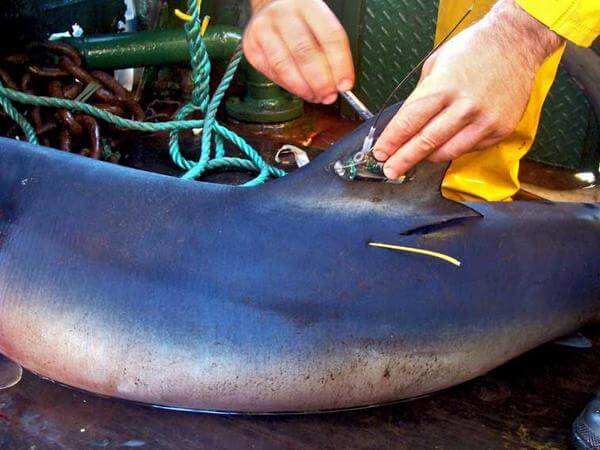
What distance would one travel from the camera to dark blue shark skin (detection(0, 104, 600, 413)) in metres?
1.21

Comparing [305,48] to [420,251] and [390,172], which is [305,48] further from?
[420,251]

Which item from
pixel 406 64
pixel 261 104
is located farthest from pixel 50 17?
pixel 406 64

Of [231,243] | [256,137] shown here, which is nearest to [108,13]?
[256,137]

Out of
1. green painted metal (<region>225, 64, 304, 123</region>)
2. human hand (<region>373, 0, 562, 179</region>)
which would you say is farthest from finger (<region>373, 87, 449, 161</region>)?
green painted metal (<region>225, 64, 304, 123</region>)

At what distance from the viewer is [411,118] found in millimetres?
1133

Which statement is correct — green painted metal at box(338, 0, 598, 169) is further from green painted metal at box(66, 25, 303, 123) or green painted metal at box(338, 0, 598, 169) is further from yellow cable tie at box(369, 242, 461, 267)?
yellow cable tie at box(369, 242, 461, 267)

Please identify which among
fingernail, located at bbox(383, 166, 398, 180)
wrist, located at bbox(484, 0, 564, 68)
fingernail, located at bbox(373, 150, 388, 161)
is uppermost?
wrist, located at bbox(484, 0, 564, 68)

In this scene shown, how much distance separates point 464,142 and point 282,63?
0.37 meters

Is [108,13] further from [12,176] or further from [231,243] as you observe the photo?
[231,243]

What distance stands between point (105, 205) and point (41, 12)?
6.56ft

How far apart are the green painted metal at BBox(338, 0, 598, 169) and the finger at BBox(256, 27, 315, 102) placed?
1.91m

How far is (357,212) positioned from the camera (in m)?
1.29

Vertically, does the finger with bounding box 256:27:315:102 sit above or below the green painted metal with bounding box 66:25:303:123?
above

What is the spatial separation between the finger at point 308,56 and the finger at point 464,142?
232mm
